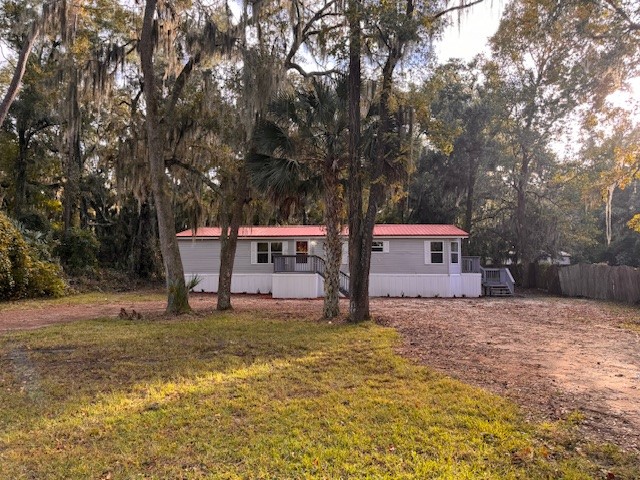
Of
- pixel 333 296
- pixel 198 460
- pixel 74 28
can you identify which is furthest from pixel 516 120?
pixel 198 460

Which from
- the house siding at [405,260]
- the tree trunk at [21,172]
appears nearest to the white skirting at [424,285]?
the house siding at [405,260]

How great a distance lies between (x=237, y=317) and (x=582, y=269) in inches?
631

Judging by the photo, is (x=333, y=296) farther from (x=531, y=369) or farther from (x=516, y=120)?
(x=516, y=120)

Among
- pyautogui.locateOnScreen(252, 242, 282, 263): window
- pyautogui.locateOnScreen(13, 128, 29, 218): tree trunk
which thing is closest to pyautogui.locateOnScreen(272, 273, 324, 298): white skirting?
pyautogui.locateOnScreen(252, 242, 282, 263): window

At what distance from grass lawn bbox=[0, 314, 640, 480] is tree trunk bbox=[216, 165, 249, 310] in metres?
5.86

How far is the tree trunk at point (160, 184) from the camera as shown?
442 inches

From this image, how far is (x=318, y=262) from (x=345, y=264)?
1.26 meters

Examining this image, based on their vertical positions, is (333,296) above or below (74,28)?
below

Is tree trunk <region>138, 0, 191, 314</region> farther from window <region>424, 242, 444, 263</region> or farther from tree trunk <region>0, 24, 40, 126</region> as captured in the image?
window <region>424, 242, 444, 263</region>

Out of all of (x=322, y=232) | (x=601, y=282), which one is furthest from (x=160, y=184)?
(x=601, y=282)

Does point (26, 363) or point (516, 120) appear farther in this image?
point (516, 120)

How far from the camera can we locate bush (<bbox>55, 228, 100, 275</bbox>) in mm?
20406

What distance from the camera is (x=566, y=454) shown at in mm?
3482

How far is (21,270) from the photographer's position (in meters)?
15.2
